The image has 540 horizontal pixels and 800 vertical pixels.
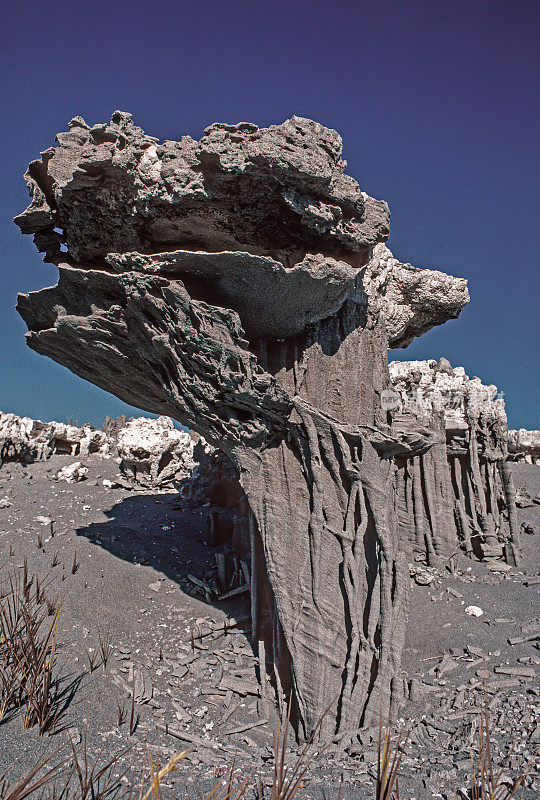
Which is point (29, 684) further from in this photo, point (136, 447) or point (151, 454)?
point (151, 454)

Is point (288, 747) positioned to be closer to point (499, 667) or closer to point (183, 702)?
point (183, 702)

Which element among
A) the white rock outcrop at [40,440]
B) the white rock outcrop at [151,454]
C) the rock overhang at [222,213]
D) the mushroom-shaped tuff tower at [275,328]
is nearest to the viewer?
the rock overhang at [222,213]

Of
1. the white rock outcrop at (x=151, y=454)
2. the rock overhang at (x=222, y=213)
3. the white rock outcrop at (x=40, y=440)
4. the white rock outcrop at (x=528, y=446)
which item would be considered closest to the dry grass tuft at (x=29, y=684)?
the rock overhang at (x=222, y=213)

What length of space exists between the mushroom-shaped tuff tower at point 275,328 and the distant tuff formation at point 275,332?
0.02m

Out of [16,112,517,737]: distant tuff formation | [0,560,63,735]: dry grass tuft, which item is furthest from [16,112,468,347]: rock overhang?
[0,560,63,735]: dry grass tuft

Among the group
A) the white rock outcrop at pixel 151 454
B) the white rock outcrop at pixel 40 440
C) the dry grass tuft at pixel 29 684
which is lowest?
the dry grass tuft at pixel 29 684

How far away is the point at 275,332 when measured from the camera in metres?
5.50

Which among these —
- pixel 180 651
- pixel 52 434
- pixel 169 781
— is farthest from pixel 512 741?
pixel 52 434

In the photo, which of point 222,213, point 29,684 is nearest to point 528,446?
point 222,213

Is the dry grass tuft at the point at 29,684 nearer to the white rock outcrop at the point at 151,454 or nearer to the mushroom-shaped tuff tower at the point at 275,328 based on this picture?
the mushroom-shaped tuff tower at the point at 275,328

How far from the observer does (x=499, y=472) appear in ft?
36.7

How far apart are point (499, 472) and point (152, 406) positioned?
872cm

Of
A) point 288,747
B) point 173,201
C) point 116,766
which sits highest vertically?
point 173,201

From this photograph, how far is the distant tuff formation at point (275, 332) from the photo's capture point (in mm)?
4531
